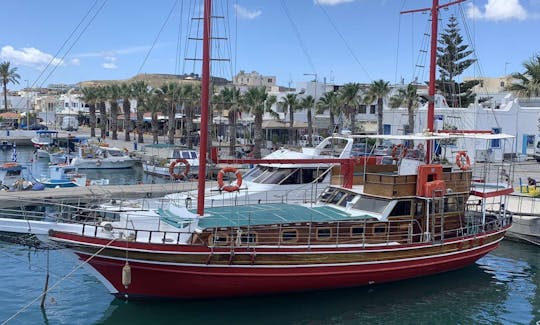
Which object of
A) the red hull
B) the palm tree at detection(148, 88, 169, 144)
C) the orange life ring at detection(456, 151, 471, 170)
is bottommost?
the red hull

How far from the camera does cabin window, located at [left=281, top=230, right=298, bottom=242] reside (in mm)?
16188

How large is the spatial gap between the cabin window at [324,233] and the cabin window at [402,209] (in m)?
2.36

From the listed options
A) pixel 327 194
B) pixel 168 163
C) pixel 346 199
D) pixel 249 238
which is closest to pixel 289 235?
pixel 249 238

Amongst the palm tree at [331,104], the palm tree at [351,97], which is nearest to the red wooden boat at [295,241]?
the palm tree at [351,97]

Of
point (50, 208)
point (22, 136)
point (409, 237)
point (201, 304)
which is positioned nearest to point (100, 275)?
point (201, 304)

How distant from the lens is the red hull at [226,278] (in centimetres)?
1477

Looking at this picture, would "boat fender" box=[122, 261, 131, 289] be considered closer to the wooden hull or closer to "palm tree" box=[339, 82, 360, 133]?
the wooden hull

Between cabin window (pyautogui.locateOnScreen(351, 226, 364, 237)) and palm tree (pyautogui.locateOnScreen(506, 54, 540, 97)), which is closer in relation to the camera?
cabin window (pyautogui.locateOnScreen(351, 226, 364, 237))

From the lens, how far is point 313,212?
17656 mm

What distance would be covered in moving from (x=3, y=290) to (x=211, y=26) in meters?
10.3

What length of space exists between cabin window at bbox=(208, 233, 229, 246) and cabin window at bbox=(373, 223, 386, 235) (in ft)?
16.3

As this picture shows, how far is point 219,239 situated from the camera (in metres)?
15.6

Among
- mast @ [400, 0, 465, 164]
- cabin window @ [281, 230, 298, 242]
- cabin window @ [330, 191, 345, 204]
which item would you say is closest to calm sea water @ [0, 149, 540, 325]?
cabin window @ [281, 230, 298, 242]

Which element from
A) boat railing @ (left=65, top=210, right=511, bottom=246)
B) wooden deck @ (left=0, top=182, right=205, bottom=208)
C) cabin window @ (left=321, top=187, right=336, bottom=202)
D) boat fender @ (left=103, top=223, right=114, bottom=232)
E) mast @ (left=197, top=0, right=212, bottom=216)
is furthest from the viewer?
wooden deck @ (left=0, top=182, right=205, bottom=208)
